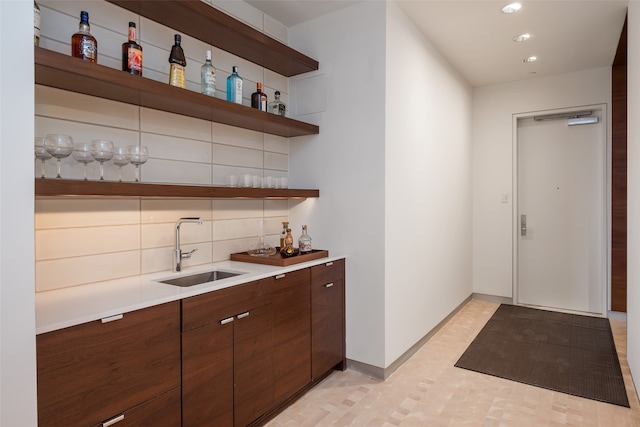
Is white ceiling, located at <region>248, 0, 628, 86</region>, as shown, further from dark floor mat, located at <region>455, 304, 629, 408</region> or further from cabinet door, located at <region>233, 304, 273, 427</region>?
dark floor mat, located at <region>455, 304, 629, 408</region>

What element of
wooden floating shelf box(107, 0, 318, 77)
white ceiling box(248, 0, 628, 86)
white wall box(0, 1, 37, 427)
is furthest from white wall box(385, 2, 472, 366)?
white wall box(0, 1, 37, 427)

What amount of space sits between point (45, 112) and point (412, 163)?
2.39m

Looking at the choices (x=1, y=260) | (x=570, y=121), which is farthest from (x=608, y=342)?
(x=1, y=260)

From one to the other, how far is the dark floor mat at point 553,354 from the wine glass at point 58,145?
112 inches

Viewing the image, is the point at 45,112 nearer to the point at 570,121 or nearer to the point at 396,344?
the point at 396,344

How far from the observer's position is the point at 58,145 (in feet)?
5.27

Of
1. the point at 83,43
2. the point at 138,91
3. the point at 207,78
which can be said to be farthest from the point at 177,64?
the point at 83,43

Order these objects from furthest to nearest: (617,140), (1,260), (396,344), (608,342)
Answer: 1. (617,140)
2. (608,342)
3. (396,344)
4. (1,260)

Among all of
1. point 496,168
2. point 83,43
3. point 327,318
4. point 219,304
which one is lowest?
point 327,318

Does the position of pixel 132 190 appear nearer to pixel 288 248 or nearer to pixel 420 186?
pixel 288 248

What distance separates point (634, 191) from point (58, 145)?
10.4ft

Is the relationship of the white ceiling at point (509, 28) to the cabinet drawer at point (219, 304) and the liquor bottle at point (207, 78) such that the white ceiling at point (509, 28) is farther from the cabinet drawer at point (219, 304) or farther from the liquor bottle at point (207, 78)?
the cabinet drawer at point (219, 304)

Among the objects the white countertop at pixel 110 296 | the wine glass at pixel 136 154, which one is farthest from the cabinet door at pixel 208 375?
the wine glass at pixel 136 154

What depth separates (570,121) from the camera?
4199mm
